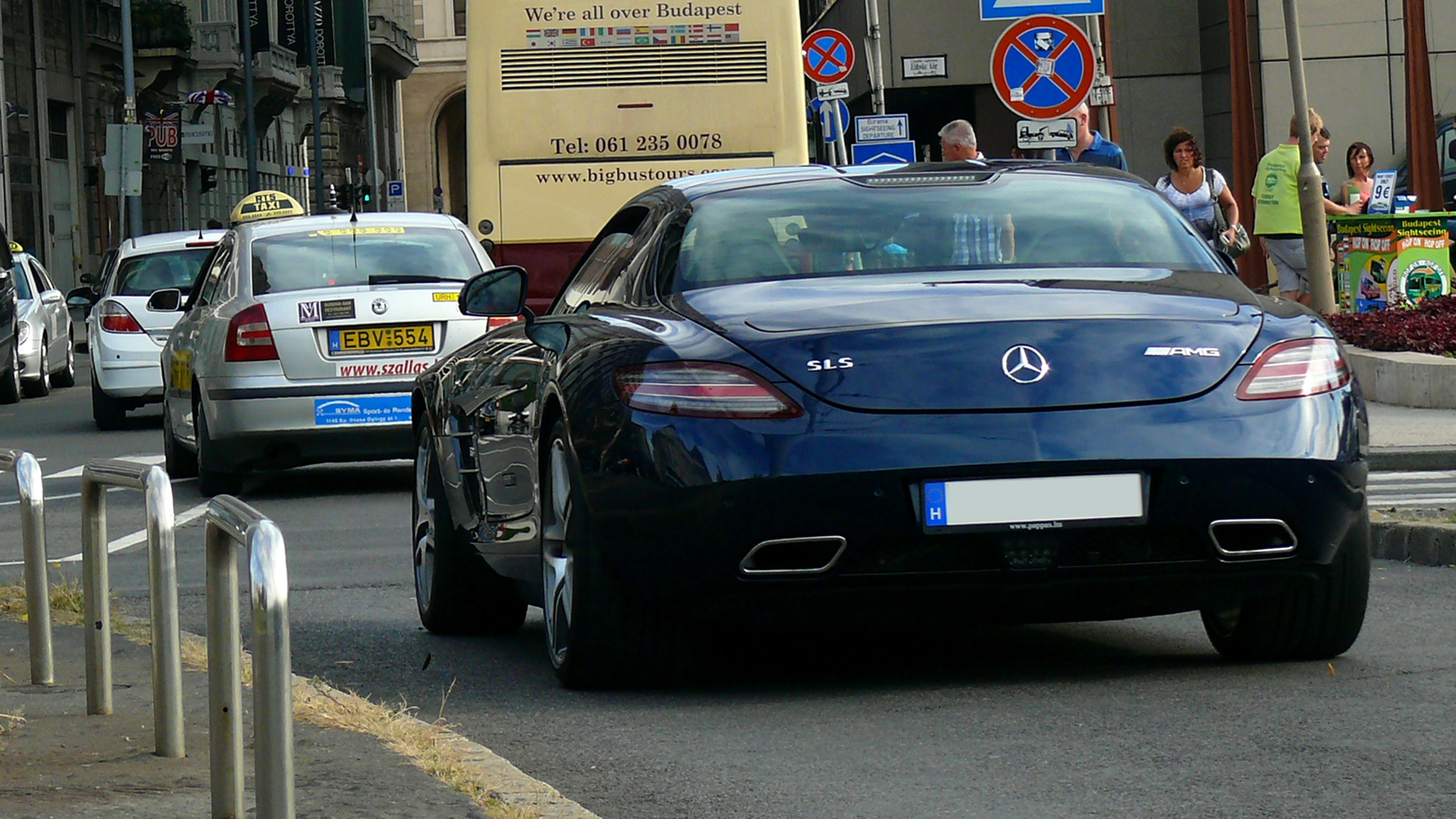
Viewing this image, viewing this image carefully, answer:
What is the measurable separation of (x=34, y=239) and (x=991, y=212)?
155 ft

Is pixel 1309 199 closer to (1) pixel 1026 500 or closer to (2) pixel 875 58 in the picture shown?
(1) pixel 1026 500

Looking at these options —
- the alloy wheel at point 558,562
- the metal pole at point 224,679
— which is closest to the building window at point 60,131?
the alloy wheel at point 558,562

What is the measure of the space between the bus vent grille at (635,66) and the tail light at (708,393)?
14.2 metres

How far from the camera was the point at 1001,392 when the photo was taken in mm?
5691

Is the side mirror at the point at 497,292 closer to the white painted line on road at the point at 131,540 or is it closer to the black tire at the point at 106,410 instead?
the white painted line on road at the point at 131,540

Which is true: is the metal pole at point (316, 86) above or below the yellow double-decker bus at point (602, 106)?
above

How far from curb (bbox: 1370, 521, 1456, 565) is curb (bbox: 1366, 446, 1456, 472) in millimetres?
3539

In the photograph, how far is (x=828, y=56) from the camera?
28.5 metres

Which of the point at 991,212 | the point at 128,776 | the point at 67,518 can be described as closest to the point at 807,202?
the point at 991,212

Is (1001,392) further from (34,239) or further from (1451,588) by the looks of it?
(34,239)

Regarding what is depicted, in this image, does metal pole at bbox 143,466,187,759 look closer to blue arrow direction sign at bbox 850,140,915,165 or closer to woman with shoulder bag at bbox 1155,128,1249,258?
woman with shoulder bag at bbox 1155,128,1249,258

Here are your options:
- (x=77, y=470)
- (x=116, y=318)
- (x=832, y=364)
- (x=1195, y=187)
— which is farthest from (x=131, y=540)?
(x=116, y=318)

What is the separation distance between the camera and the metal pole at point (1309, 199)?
56.0 ft

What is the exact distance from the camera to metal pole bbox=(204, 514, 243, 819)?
14.2 feet
